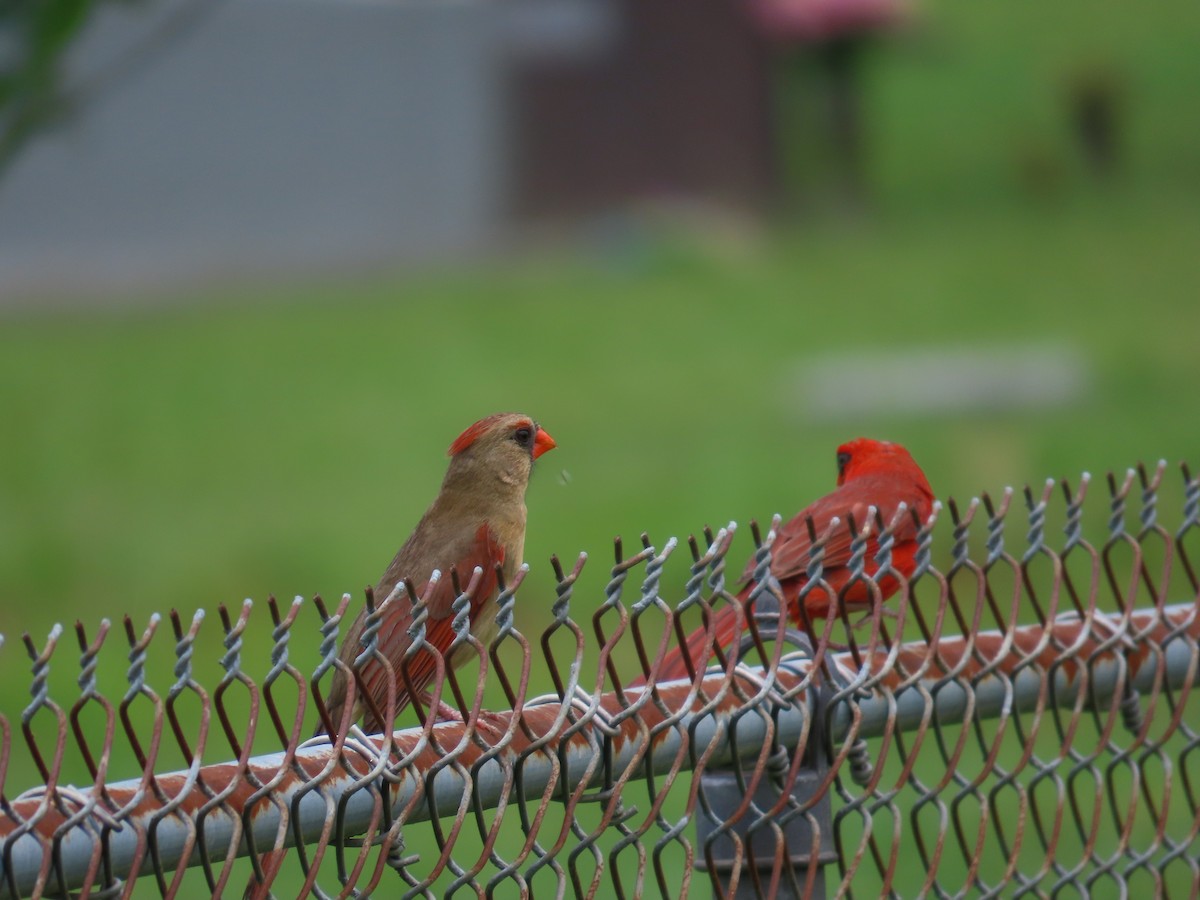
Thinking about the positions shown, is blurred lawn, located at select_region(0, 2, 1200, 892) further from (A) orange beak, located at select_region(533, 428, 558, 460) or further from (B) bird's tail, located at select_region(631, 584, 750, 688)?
(B) bird's tail, located at select_region(631, 584, 750, 688)

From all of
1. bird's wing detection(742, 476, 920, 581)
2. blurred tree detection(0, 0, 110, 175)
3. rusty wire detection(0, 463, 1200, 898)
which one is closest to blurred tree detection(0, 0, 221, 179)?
blurred tree detection(0, 0, 110, 175)

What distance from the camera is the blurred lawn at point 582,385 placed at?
9.66 meters

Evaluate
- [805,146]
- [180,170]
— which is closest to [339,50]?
[180,170]

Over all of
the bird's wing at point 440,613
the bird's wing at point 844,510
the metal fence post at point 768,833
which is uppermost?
the bird's wing at point 844,510

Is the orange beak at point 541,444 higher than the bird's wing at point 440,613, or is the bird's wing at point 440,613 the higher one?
the orange beak at point 541,444

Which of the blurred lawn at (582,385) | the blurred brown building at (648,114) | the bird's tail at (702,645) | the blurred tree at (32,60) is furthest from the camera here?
the blurred brown building at (648,114)

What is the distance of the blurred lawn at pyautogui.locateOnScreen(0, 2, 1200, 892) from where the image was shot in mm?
9664

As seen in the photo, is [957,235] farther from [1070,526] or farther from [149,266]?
[1070,526]

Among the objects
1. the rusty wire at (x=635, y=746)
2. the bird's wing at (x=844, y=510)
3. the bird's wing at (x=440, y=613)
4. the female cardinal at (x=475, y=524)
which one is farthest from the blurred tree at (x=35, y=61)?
the bird's wing at (x=844, y=510)

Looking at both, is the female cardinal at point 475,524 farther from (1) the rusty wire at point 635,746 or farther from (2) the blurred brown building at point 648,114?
(2) the blurred brown building at point 648,114

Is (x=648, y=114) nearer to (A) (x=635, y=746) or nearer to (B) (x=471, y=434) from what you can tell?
(B) (x=471, y=434)

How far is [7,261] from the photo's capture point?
2200 centimetres

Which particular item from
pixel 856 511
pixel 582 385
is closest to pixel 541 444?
pixel 856 511

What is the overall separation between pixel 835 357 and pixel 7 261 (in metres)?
11.4
